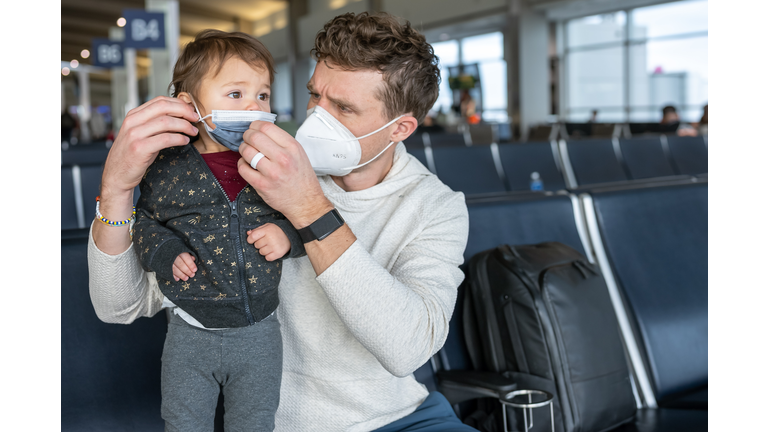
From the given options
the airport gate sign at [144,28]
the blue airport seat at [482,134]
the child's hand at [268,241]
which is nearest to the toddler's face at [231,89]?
the child's hand at [268,241]

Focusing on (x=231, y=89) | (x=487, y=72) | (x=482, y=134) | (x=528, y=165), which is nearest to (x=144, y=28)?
(x=482, y=134)

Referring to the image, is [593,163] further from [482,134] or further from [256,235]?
[482,134]

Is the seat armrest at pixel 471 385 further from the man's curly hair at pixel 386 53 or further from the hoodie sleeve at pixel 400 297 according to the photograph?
the man's curly hair at pixel 386 53

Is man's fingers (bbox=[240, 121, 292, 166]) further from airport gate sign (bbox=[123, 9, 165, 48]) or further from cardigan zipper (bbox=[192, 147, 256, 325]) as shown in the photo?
airport gate sign (bbox=[123, 9, 165, 48])

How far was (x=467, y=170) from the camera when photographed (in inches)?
154

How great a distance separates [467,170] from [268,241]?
2.98 meters

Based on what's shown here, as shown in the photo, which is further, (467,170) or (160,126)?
(467,170)

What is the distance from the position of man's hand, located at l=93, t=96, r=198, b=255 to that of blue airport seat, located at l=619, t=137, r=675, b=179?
450 cm

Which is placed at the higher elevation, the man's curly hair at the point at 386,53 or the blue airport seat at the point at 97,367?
the man's curly hair at the point at 386,53

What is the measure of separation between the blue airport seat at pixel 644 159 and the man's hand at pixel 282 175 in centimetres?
435

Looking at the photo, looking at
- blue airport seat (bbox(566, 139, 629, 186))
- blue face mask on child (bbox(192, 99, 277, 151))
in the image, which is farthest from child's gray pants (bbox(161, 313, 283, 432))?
blue airport seat (bbox(566, 139, 629, 186))

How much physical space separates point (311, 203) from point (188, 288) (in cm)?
26

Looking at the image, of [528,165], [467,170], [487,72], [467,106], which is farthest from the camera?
[487,72]

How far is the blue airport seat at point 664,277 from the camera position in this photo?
1.71 m
